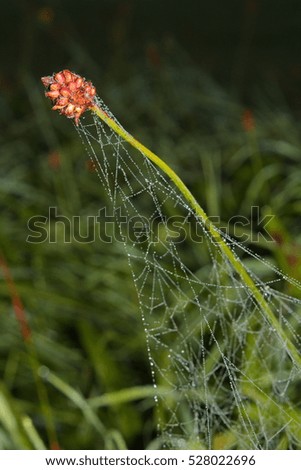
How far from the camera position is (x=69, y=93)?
0.42 meters

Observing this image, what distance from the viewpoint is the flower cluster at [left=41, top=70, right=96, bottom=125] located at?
412 mm

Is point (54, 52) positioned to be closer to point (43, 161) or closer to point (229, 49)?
point (229, 49)

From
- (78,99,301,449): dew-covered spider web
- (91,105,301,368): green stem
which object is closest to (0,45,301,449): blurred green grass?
(78,99,301,449): dew-covered spider web

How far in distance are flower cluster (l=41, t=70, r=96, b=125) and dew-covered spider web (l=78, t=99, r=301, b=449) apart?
0.05m

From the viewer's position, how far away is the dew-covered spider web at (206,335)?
0.63m

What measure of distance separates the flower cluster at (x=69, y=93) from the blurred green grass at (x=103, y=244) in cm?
50

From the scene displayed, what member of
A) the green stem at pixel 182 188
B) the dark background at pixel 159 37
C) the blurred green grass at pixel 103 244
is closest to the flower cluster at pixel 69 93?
the green stem at pixel 182 188

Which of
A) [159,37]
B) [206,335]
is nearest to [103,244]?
[206,335]

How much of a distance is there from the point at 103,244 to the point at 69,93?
4.21ft

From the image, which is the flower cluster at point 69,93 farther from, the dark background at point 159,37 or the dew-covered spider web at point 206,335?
the dark background at point 159,37

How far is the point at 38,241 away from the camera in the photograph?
169 cm

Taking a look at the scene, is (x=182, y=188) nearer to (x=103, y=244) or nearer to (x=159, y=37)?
(x=103, y=244)

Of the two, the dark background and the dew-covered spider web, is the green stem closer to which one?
the dew-covered spider web

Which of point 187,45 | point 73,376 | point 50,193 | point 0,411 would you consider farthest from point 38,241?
point 187,45
